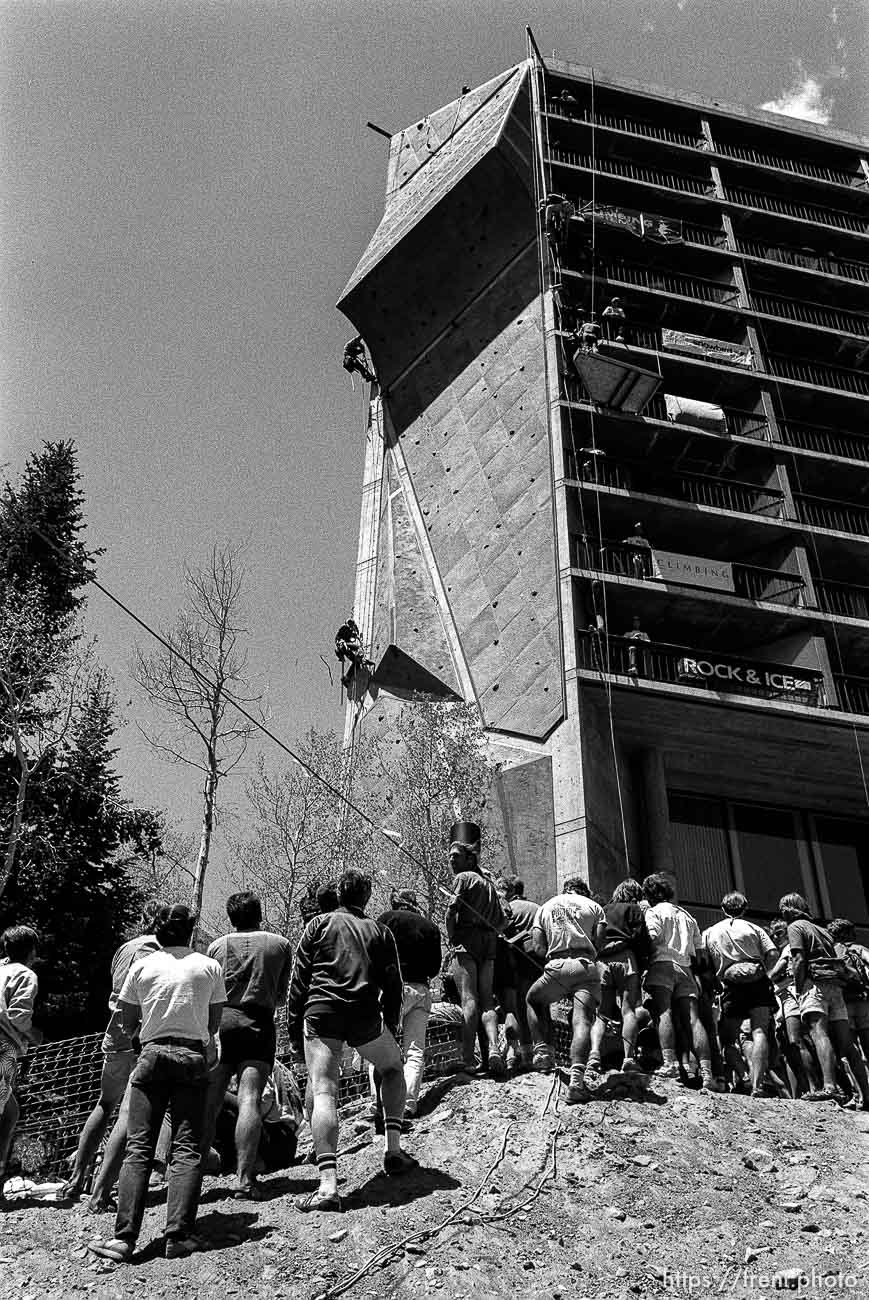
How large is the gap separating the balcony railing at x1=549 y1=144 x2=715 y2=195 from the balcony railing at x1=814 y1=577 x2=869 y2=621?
1073 centimetres

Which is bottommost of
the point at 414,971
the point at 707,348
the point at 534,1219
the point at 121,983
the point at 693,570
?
the point at 534,1219

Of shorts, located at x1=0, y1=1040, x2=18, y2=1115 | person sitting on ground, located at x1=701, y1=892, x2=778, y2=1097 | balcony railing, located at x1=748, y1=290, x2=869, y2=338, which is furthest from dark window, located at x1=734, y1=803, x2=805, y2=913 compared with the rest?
shorts, located at x1=0, y1=1040, x2=18, y2=1115

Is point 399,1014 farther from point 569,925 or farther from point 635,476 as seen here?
point 635,476

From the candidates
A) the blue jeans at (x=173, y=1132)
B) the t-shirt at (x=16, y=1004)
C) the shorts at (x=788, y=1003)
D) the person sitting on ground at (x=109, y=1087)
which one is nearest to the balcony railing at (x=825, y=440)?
the shorts at (x=788, y=1003)

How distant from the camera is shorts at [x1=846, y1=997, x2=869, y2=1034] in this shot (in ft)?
33.6

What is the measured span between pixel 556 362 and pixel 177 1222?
21.1 metres

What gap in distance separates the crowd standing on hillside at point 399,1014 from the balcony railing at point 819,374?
1815cm

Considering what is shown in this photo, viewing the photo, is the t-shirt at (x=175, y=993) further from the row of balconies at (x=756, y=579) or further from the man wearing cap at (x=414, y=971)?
the row of balconies at (x=756, y=579)

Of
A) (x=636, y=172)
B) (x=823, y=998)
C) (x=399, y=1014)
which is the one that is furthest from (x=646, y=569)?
(x=399, y=1014)

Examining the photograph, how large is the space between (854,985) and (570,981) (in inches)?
110

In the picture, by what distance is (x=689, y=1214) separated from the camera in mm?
7242

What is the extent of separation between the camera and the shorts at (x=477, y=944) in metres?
9.27

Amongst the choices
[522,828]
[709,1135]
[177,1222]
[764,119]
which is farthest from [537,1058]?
[764,119]

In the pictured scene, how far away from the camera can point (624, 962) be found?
9.84 meters
